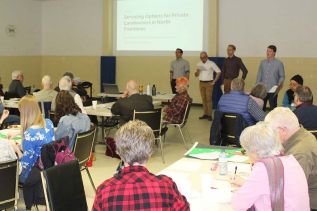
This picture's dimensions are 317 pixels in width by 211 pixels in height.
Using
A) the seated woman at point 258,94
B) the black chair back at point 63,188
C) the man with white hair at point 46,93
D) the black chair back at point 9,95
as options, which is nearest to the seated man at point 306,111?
the seated woman at point 258,94

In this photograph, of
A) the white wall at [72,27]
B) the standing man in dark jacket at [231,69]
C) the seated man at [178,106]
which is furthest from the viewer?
the white wall at [72,27]

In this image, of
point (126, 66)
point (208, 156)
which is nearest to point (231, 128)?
point (208, 156)

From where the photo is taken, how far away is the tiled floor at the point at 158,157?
5.16 metres

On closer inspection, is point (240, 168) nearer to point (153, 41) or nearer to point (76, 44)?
point (153, 41)

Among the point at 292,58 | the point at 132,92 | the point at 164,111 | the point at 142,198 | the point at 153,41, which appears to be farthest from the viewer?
the point at 153,41

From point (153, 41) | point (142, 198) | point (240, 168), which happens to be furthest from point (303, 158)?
point (153, 41)

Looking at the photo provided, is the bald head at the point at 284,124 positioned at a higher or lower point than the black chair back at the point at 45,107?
higher

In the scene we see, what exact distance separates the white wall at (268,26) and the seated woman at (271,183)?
28.9 ft

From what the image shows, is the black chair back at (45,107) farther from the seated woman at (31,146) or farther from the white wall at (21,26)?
the white wall at (21,26)

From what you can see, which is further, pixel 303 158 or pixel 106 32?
pixel 106 32

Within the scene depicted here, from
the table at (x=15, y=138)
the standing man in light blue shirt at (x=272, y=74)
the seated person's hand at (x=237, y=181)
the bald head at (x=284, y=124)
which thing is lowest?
the seated person's hand at (x=237, y=181)

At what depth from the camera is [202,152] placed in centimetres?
350

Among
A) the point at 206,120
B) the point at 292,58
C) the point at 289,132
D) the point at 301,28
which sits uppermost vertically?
the point at 301,28

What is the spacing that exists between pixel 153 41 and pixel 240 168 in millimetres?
9719
